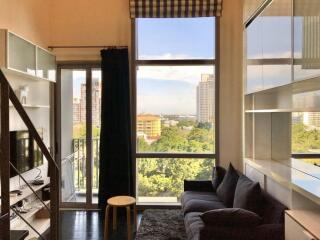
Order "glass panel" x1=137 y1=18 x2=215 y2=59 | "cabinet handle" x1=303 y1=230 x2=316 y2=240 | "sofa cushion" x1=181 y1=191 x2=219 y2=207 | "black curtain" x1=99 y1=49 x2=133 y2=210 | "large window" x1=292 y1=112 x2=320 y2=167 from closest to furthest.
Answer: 1. "cabinet handle" x1=303 y1=230 x2=316 y2=240
2. "large window" x1=292 y1=112 x2=320 y2=167
3. "sofa cushion" x1=181 y1=191 x2=219 y2=207
4. "black curtain" x1=99 y1=49 x2=133 y2=210
5. "glass panel" x1=137 y1=18 x2=215 y2=59

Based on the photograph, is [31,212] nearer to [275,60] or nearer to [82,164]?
[82,164]

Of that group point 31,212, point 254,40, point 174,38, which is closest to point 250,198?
point 254,40

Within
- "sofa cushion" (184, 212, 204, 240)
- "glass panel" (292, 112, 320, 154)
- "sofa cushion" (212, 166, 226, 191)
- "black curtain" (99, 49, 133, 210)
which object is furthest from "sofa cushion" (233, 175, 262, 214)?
"black curtain" (99, 49, 133, 210)

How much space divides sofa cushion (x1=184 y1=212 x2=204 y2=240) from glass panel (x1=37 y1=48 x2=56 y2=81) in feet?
8.42

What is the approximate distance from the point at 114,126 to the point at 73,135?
799 mm

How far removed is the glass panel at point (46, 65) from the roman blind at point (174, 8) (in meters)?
1.34

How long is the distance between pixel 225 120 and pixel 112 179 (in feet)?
6.24

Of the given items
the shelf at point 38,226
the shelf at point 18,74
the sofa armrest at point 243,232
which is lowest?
the shelf at point 38,226

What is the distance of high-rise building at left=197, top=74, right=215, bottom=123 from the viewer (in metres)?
5.03

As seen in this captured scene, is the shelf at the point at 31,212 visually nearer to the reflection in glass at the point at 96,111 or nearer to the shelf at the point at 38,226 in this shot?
the shelf at the point at 38,226

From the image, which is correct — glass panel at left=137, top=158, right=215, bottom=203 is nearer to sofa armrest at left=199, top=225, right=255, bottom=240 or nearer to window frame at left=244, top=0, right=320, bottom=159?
window frame at left=244, top=0, right=320, bottom=159

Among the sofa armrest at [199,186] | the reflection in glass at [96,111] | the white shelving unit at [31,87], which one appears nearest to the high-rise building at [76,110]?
the reflection in glass at [96,111]

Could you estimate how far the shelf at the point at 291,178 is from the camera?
2.31m

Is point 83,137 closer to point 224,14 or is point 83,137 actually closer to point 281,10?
point 224,14
